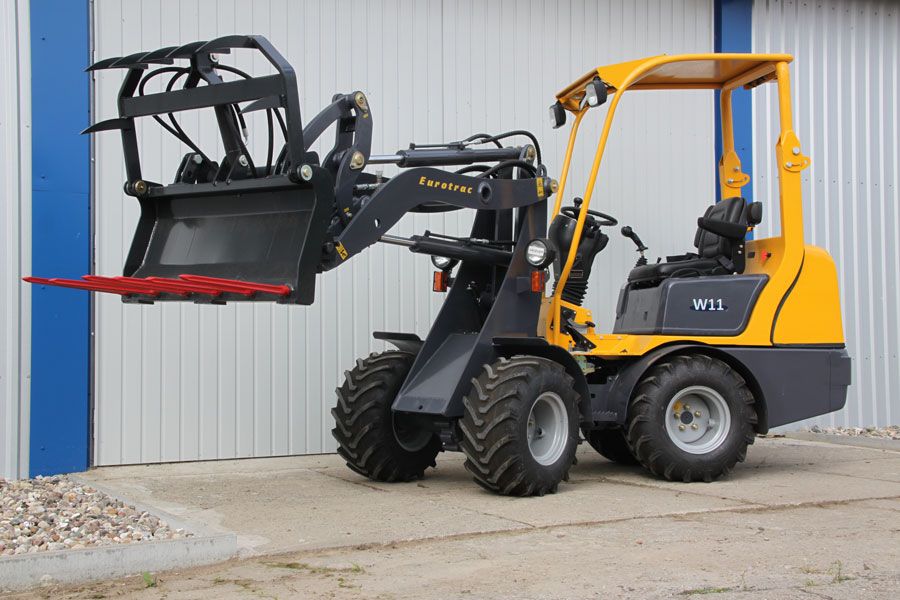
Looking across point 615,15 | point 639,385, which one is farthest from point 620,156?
point 639,385

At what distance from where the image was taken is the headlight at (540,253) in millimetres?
7645

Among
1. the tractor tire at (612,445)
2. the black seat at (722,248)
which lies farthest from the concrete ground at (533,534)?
the black seat at (722,248)

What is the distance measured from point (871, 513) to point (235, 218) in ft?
13.7

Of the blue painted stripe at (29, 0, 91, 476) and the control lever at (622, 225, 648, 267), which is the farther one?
the control lever at (622, 225, 648, 267)

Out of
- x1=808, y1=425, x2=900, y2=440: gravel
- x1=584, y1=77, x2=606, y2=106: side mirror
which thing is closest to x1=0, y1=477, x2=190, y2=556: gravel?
x1=584, y1=77, x2=606, y2=106: side mirror

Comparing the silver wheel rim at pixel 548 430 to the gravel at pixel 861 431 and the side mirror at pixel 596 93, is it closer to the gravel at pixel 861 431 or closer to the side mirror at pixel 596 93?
the side mirror at pixel 596 93

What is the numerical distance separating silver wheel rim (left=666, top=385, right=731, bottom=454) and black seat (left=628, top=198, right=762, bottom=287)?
1.02 metres

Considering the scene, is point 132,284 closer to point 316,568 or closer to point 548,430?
point 316,568

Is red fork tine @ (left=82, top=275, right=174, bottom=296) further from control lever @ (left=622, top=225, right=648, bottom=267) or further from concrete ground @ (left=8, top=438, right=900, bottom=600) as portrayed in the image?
control lever @ (left=622, top=225, right=648, bottom=267)

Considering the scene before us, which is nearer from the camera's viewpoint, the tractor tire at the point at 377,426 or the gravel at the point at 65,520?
the gravel at the point at 65,520

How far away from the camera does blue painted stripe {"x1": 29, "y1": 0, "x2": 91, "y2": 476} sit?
8.31 metres

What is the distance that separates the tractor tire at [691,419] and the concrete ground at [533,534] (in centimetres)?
17

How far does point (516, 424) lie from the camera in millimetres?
6969

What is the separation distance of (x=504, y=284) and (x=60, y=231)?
337cm
